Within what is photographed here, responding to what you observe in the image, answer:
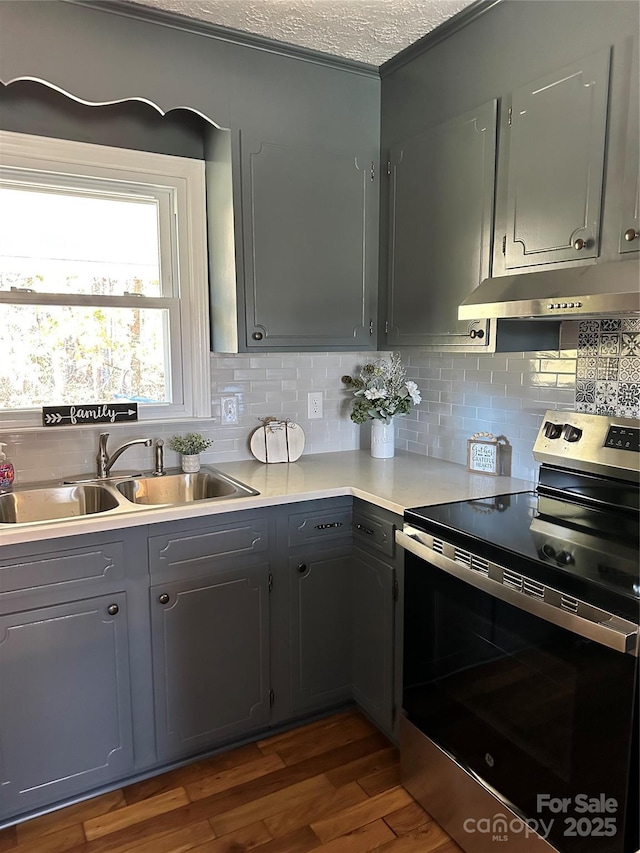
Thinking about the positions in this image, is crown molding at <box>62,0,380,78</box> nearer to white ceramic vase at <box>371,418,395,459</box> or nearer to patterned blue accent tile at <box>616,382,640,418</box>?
white ceramic vase at <box>371,418,395,459</box>

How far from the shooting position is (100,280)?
2.31 m

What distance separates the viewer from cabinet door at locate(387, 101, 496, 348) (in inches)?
78.1

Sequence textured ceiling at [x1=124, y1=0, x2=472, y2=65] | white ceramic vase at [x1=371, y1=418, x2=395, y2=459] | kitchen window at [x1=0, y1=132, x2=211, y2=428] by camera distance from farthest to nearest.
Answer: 1. white ceramic vase at [x1=371, y1=418, x2=395, y2=459]
2. kitchen window at [x1=0, y1=132, x2=211, y2=428]
3. textured ceiling at [x1=124, y1=0, x2=472, y2=65]

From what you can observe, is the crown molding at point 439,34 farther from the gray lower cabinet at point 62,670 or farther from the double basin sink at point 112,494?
the gray lower cabinet at point 62,670

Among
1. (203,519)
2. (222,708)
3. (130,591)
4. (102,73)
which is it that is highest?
(102,73)

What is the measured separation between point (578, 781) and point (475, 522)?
0.67 m

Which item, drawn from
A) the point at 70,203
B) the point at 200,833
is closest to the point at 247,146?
the point at 70,203

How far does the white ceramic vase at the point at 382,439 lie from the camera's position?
269cm

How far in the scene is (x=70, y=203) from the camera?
2.23 metres

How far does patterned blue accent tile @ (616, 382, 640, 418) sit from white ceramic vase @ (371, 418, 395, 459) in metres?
1.03

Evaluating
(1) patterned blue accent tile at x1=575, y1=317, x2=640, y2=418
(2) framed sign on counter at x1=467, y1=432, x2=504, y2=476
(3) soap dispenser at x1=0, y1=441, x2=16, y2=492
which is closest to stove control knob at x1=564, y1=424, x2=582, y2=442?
(1) patterned blue accent tile at x1=575, y1=317, x2=640, y2=418

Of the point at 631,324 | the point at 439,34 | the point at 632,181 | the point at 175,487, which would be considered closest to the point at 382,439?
the point at 175,487

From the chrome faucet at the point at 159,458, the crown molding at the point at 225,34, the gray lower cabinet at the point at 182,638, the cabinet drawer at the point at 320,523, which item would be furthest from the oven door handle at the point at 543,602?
the crown molding at the point at 225,34

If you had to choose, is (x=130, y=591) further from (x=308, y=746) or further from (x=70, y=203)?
(x=70, y=203)
